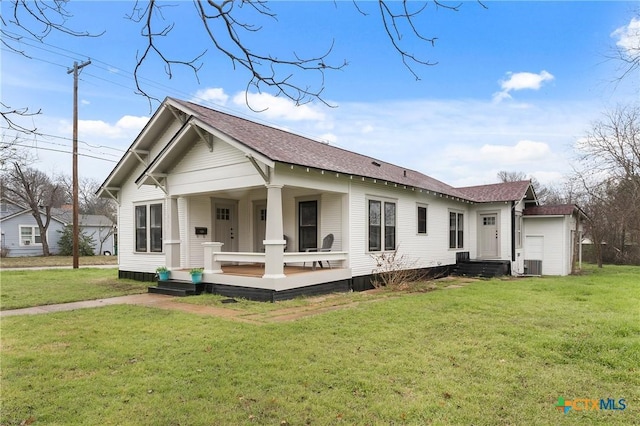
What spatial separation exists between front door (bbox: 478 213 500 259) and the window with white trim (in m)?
4.35

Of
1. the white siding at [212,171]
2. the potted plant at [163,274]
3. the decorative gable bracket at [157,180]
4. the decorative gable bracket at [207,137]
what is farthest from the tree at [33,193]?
the decorative gable bracket at [207,137]

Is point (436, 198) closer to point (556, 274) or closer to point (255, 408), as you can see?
point (556, 274)

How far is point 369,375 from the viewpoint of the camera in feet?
14.4

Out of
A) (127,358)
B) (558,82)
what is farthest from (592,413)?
(558,82)

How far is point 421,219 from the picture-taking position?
1502cm

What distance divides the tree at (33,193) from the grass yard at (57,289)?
16.7 m

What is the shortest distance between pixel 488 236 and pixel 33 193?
1308 inches

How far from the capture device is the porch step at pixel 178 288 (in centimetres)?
1064

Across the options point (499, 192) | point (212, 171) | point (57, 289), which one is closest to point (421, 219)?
point (499, 192)

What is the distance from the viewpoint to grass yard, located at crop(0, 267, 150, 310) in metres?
9.77

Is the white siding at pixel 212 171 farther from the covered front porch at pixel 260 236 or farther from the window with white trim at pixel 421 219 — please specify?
the window with white trim at pixel 421 219

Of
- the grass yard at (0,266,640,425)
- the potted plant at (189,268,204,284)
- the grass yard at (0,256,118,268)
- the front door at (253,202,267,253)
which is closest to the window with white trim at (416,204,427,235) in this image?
the front door at (253,202,267,253)

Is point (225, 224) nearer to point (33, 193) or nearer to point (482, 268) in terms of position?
point (482, 268)

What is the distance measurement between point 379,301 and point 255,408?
6.10 m
